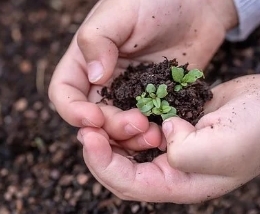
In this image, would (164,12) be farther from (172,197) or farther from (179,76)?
(172,197)

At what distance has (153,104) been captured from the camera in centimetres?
162

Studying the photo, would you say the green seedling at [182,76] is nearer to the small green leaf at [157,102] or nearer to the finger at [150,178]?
the small green leaf at [157,102]

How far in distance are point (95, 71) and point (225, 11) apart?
649 millimetres

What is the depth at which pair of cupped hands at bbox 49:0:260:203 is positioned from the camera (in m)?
1.53

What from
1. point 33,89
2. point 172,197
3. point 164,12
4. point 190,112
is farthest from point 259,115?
point 33,89

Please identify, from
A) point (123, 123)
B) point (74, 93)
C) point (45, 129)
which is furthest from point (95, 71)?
point (45, 129)

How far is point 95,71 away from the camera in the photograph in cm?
176

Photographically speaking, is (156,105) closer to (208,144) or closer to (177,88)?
(177,88)

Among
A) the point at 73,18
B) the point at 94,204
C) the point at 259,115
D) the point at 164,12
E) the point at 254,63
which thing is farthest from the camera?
the point at 73,18

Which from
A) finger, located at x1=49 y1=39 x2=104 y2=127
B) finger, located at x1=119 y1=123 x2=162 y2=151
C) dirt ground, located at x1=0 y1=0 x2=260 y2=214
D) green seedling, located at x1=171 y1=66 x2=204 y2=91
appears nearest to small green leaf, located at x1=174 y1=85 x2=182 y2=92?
green seedling, located at x1=171 y1=66 x2=204 y2=91

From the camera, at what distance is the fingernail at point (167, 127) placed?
60.7 inches

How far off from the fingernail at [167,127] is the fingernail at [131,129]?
0.31ft

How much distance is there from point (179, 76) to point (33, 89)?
0.98 meters

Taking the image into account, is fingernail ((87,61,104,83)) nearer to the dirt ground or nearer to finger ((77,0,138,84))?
Result: finger ((77,0,138,84))
